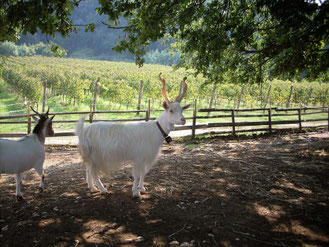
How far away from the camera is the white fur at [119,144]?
407 cm

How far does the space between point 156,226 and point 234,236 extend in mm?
959

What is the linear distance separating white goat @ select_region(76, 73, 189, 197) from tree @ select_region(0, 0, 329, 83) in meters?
1.74

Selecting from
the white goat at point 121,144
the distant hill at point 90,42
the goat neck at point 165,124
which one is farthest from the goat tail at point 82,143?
the distant hill at point 90,42

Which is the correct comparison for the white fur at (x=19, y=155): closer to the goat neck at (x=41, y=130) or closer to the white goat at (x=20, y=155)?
the white goat at (x=20, y=155)

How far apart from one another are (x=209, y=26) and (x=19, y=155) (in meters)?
5.15

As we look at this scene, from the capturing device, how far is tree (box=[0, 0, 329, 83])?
12.9 ft

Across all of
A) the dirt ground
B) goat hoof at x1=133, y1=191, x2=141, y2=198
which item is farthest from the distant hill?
goat hoof at x1=133, y1=191, x2=141, y2=198

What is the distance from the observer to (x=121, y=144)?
13.4 ft

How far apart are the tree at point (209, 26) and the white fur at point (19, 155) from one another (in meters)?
1.71

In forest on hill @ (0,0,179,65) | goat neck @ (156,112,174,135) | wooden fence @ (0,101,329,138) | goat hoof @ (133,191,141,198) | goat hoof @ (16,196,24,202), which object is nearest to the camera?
goat hoof @ (16,196,24,202)

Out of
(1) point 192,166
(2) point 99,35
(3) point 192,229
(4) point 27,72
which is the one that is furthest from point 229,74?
(2) point 99,35

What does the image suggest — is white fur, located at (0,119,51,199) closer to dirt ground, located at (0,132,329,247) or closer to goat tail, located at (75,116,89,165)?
dirt ground, located at (0,132,329,247)

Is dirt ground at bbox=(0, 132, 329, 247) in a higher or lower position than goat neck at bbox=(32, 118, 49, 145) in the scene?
lower

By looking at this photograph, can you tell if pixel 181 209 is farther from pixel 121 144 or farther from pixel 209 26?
pixel 209 26
